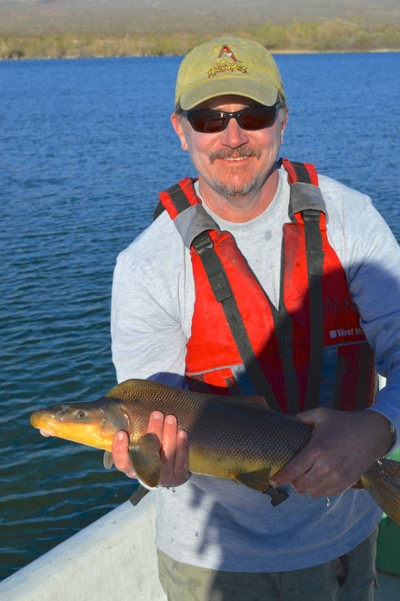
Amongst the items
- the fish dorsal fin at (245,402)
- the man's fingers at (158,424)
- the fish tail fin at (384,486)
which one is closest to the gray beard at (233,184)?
the fish dorsal fin at (245,402)

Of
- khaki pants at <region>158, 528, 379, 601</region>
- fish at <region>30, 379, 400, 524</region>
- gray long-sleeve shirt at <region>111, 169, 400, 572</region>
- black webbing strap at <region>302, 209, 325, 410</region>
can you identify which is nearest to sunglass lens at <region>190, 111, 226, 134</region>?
gray long-sleeve shirt at <region>111, 169, 400, 572</region>

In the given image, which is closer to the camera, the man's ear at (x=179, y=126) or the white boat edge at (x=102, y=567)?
the man's ear at (x=179, y=126)

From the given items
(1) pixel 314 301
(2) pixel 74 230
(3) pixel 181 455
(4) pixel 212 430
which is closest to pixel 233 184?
(1) pixel 314 301

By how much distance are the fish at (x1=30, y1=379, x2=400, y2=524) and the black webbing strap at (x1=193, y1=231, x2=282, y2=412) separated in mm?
133

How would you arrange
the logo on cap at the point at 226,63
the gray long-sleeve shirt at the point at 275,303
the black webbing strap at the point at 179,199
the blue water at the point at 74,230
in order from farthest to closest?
the blue water at the point at 74,230, the black webbing strap at the point at 179,199, the logo on cap at the point at 226,63, the gray long-sleeve shirt at the point at 275,303

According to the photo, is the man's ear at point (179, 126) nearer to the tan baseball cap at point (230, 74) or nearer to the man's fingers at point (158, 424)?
the tan baseball cap at point (230, 74)

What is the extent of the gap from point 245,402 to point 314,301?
48 cm

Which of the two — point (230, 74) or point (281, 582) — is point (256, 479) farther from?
point (230, 74)

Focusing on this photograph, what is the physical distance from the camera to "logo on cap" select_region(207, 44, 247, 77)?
283 cm

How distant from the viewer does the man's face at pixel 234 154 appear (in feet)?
9.13

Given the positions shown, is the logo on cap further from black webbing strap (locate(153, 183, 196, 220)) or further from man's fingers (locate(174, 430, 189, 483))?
man's fingers (locate(174, 430, 189, 483))

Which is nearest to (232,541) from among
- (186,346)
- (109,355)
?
(186,346)

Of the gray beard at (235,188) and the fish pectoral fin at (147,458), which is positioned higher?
the gray beard at (235,188)

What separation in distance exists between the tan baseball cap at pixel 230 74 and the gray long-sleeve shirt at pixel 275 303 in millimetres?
391
